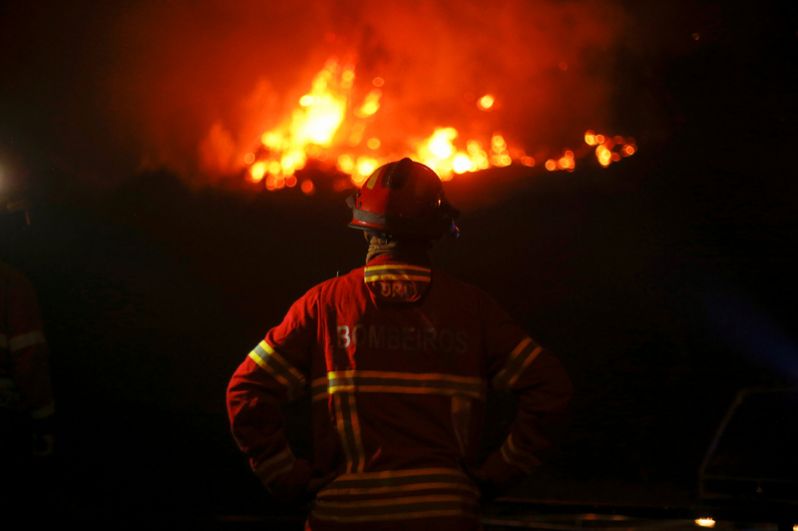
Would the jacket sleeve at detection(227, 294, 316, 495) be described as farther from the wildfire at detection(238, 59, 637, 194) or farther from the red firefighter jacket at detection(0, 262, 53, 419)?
the wildfire at detection(238, 59, 637, 194)

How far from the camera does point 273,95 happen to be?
8.25 m

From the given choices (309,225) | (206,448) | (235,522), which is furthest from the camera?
(309,225)

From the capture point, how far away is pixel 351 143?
8.26 meters

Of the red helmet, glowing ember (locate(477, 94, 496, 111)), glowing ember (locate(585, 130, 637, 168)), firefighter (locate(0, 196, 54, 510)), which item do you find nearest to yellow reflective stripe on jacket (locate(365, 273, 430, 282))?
the red helmet

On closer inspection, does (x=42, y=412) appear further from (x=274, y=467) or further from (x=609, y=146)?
(x=609, y=146)

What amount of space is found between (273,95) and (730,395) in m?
4.54

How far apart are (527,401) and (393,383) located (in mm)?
511

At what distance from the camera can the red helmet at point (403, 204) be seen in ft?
11.5

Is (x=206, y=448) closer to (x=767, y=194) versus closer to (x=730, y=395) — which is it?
(x=730, y=395)

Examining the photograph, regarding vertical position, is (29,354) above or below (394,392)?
above

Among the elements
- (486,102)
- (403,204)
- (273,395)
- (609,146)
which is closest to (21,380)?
(273,395)

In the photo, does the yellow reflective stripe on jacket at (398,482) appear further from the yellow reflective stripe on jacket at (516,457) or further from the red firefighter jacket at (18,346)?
the red firefighter jacket at (18,346)

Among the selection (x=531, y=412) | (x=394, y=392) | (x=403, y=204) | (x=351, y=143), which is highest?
(x=351, y=143)

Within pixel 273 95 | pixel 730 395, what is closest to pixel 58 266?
pixel 273 95
